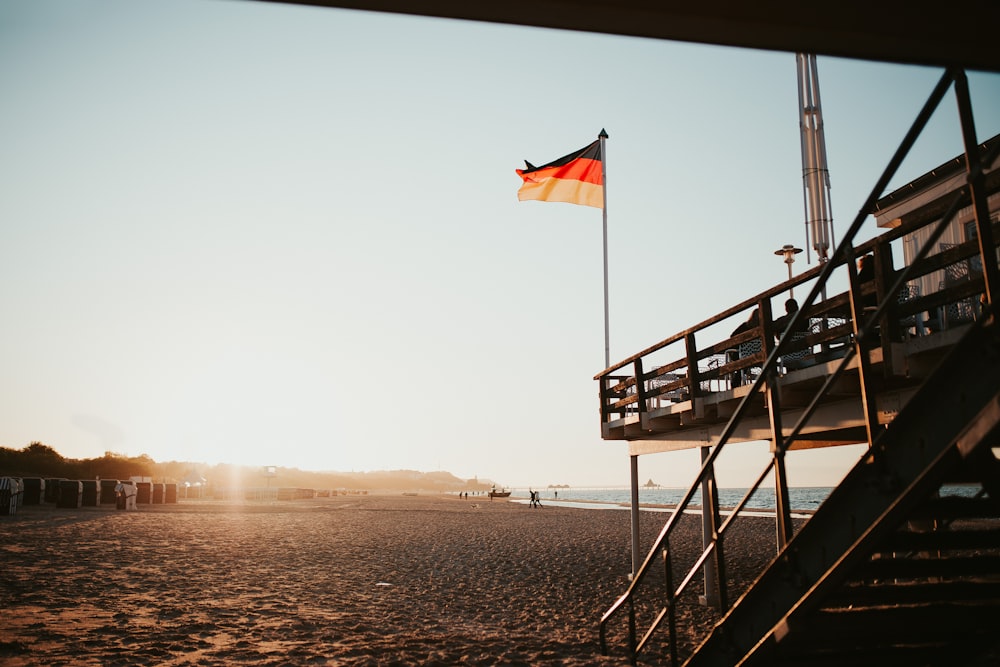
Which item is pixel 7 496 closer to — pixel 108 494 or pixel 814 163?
pixel 108 494

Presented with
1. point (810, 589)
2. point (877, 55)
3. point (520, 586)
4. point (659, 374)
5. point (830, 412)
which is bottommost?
point (520, 586)

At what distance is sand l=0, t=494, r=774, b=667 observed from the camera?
7809 mm

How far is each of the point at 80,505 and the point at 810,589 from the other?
33.5m

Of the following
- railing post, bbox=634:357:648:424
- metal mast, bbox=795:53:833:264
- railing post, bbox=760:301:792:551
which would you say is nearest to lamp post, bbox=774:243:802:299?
metal mast, bbox=795:53:833:264

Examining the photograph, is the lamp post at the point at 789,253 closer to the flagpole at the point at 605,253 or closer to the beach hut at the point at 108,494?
the flagpole at the point at 605,253

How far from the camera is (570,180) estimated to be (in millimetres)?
16422

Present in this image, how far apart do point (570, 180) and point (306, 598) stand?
11060mm

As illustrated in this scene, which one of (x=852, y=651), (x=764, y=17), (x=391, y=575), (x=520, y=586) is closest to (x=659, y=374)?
(x=520, y=586)

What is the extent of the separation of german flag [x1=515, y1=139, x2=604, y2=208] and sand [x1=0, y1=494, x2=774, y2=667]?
348 inches

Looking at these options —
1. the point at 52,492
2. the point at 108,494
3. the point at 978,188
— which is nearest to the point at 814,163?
the point at 978,188

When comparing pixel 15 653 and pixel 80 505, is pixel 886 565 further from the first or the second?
pixel 80 505

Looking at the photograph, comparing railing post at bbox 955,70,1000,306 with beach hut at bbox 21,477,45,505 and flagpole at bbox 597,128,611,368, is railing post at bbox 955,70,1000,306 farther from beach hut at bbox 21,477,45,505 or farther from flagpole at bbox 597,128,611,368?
beach hut at bbox 21,477,45,505

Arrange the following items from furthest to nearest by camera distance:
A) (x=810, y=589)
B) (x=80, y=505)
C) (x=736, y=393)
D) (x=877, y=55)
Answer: (x=80, y=505) → (x=736, y=393) → (x=810, y=589) → (x=877, y=55)

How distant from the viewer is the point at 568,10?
2.77 metres
